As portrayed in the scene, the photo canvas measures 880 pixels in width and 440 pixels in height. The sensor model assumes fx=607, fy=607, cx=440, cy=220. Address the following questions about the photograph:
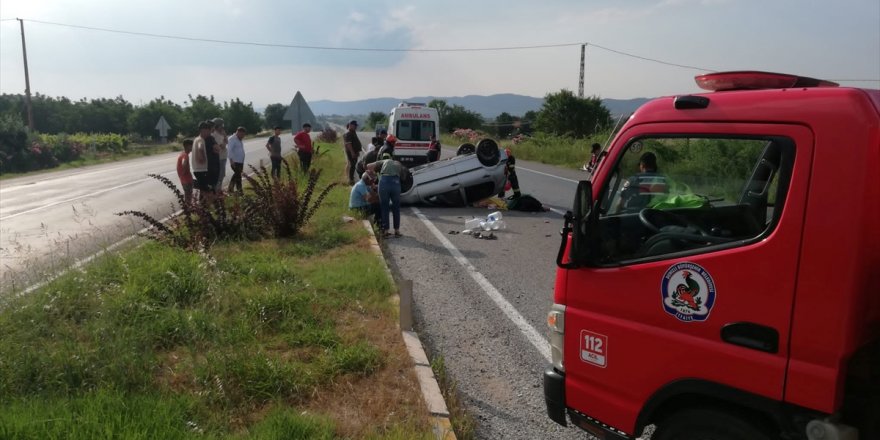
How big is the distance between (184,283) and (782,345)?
16.8ft

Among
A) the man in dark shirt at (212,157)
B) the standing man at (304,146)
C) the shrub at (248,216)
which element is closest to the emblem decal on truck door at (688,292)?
the shrub at (248,216)

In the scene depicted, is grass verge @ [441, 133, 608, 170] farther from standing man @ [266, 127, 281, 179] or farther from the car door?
the car door

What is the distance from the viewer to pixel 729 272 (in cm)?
239

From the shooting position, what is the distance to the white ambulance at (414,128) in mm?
21516

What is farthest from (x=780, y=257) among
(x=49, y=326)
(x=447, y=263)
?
(x=447, y=263)

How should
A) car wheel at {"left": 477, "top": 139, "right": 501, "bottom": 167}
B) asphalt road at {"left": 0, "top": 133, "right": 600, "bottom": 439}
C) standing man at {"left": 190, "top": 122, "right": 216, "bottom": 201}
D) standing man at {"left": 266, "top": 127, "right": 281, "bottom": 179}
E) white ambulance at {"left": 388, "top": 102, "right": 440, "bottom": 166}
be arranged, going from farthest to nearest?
white ambulance at {"left": 388, "top": 102, "right": 440, "bottom": 166} < standing man at {"left": 266, "top": 127, "right": 281, "bottom": 179} < car wheel at {"left": 477, "top": 139, "right": 501, "bottom": 167} < standing man at {"left": 190, "top": 122, "right": 216, "bottom": 201} < asphalt road at {"left": 0, "top": 133, "right": 600, "bottom": 439}

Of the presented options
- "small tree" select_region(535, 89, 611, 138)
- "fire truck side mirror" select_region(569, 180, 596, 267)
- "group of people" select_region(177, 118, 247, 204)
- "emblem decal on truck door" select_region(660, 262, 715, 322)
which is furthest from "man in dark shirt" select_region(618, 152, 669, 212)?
"small tree" select_region(535, 89, 611, 138)

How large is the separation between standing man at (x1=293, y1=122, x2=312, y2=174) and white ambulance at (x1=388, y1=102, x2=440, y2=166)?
4.80m

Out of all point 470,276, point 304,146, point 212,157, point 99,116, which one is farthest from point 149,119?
Result: point 470,276

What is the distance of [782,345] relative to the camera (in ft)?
7.45

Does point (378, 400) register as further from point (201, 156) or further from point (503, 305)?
point (201, 156)

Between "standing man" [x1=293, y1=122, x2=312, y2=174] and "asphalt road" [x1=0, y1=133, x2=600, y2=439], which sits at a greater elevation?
"standing man" [x1=293, y1=122, x2=312, y2=174]

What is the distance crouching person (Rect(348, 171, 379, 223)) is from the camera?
33.3ft

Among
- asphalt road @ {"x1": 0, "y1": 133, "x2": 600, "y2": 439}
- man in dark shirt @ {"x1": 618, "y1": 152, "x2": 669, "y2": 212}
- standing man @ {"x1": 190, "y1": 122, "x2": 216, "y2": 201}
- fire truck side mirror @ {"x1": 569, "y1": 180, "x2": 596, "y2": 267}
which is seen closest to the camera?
fire truck side mirror @ {"x1": 569, "y1": 180, "x2": 596, "y2": 267}
